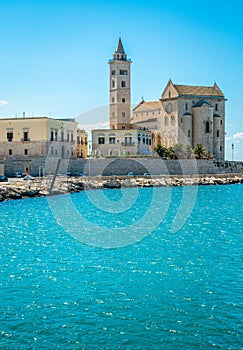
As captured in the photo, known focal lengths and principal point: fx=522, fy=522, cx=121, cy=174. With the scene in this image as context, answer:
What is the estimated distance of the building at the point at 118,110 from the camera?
6272 centimetres

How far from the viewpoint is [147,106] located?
7194cm

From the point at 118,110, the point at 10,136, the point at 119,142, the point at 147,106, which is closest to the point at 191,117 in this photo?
the point at 147,106

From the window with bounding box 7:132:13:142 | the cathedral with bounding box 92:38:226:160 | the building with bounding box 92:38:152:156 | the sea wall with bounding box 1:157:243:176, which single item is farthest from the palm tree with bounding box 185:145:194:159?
the window with bounding box 7:132:13:142

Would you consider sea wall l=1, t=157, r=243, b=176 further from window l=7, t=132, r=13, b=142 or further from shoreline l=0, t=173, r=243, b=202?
window l=7, t=132, r=13, b=142

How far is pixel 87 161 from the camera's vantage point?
54.8 metres

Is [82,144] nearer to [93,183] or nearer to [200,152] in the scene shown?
[200,152]

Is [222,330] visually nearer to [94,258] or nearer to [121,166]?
[94,258]

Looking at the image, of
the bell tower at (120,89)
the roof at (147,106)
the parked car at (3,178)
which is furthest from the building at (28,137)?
the roof at (147,106)

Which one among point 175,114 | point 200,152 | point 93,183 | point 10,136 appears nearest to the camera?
point 93,183

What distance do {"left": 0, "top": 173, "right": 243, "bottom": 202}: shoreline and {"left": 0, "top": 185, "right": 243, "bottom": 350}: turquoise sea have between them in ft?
33.6

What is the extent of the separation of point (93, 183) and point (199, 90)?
2541 cm

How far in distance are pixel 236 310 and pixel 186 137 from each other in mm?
54311

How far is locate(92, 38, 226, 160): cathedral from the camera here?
65.4 meters

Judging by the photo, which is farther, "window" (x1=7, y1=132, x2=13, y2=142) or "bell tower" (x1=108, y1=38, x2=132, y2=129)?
"bell tower" (x1=108, y1=38, x2=132, y2=129)
